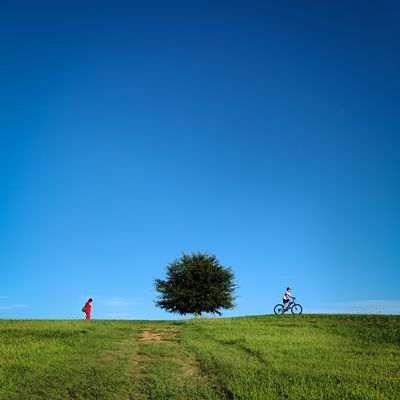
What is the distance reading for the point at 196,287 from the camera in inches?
1948

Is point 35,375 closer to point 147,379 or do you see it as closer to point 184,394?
point 147,379

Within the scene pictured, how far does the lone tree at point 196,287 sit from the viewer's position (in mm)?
48781

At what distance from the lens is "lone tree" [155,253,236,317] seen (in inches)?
1921

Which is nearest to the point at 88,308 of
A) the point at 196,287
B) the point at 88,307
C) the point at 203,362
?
the point at 88,307

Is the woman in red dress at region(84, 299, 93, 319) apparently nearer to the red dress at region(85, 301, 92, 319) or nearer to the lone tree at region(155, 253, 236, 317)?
the red dress at region(85, 301, 92, 319)

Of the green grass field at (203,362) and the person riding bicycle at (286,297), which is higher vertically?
the person riding bicycle at (286,297)

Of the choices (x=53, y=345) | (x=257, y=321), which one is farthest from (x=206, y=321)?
(x=53, y=345)

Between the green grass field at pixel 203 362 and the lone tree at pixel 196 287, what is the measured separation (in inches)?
728

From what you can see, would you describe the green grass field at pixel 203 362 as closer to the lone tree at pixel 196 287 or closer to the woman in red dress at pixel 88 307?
the woman in red dress at pixel 88 307

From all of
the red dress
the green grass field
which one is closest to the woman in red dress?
the red dress

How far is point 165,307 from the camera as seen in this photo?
5006 centimetres

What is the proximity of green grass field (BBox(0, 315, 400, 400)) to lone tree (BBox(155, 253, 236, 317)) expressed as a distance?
18479 mm

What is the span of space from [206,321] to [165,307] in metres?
17.0

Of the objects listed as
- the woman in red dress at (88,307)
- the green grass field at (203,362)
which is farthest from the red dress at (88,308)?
the green grass field at (203,362)
